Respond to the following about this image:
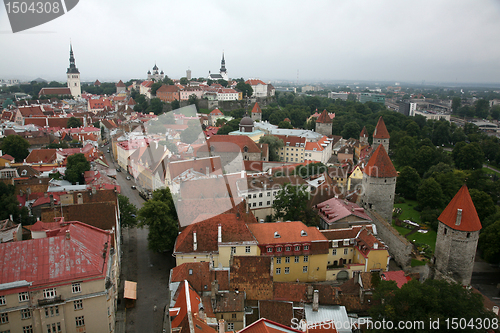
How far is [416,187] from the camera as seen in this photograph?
42.5 m

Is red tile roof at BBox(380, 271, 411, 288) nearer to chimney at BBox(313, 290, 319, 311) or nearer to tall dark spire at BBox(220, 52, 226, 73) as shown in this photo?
chimney at BBox(313, 290, 319, 311)

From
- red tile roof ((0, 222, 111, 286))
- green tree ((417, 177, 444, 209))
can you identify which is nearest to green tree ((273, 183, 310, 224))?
red tile roof ((0, 222, 111, 286))

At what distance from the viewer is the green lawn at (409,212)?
36.2m

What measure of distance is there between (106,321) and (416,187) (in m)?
38.1

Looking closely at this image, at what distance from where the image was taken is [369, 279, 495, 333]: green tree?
506 inches

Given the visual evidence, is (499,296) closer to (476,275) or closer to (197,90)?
(476,275)

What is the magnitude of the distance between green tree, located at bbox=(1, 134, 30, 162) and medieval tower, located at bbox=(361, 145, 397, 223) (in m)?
40.0

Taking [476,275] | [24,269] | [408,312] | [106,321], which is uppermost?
[24,269]

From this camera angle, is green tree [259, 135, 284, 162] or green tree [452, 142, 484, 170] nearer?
green tree [259, 135, 284, 162]

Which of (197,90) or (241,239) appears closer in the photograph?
(241,239)

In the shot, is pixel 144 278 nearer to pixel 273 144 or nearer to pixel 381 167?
pixel 381 167

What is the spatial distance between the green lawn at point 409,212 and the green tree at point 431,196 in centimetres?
130

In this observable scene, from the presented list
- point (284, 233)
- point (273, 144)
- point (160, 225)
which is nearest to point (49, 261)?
point (160, 225)

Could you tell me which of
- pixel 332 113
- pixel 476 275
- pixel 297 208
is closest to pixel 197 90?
pixel 332 113
